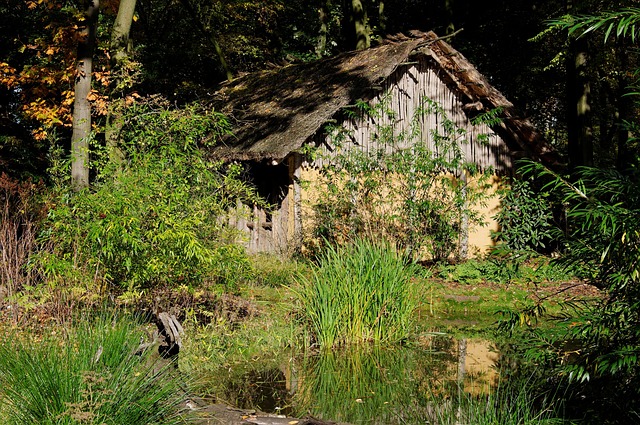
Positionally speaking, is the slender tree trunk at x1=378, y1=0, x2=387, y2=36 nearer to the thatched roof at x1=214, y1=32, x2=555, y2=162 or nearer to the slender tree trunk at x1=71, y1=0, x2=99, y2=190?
the thatched roof at x1=214, y1=32, x2=555, y2=162

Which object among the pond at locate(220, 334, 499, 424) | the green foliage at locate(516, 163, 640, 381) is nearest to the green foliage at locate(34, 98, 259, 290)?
the pond at locate(220, 334, 499, 424)

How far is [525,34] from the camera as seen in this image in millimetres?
24359

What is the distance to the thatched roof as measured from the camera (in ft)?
48.8

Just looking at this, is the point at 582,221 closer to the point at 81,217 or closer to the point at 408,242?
the point at 81,217

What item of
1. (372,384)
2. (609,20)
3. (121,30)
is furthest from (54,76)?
(609,20)

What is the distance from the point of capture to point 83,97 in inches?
449

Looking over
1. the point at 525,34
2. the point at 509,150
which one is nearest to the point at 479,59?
the point at 525,34

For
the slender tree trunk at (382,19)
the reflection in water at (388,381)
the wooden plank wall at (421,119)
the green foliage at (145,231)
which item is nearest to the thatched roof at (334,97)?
the wooden plank wall at (421,119)

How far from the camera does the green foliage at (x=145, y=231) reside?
7531mm

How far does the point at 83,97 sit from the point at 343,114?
19.1 ft

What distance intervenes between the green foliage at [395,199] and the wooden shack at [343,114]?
0.59m

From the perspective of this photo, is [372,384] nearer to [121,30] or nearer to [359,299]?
[359,299]

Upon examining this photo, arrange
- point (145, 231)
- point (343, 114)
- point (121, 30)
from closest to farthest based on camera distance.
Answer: point (145, 231)
point (121, 30)
point (343, 114)

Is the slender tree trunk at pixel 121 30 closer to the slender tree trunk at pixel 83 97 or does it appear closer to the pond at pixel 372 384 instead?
the slender tree trunk at pixel 83 97
